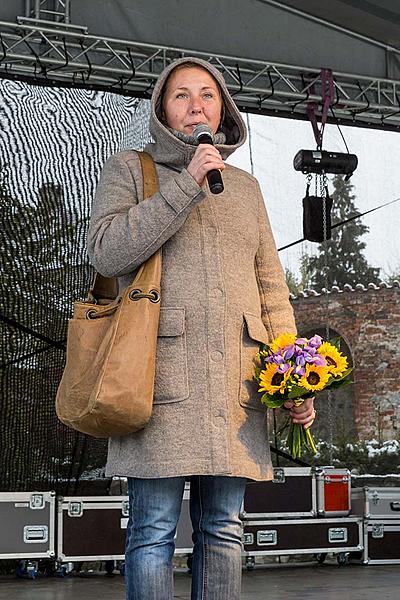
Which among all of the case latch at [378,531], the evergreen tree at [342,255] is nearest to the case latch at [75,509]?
the case latch at [378,531]

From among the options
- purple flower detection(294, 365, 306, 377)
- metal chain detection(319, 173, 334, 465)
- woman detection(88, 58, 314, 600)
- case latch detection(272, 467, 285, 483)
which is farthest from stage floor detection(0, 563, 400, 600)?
A: purple flower detection(294, 365, 306, 377)

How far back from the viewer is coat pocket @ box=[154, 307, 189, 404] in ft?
6.26

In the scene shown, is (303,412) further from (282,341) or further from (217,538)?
(217,538)

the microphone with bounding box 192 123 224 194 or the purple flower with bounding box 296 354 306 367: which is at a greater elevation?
the microphone with bounding box 192 123 224 194

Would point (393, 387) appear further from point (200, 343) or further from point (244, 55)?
point (200, 343)

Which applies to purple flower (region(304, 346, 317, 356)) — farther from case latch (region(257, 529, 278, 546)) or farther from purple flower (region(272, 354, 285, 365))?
case latch (region(257, 529, 278, 546))

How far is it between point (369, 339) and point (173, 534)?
438 cm

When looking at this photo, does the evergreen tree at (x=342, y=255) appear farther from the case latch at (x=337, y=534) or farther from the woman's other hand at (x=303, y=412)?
the woman's other hand at (x=303, y=412)

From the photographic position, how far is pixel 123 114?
5391 mm

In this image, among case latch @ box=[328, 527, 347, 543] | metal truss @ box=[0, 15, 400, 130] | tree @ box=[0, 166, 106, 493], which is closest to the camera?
metal truss @ box=[0, 15, 400, 130]

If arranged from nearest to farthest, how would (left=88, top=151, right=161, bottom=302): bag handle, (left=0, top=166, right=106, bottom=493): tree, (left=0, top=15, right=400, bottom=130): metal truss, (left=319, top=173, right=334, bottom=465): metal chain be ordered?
(left=88, top=151, right=161, bottom=302): bag handle < (left=0, top=15, right=400, bottom=130): metal truss < (left=0, top=166, right=106, bottom=493): tree < (left=319, top=173, right=334, bottom=465): metal chain

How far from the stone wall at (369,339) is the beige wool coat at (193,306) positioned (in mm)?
3874

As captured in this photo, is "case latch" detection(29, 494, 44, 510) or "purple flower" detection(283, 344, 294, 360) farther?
"case latch" detection(29, 494, 44, 510)

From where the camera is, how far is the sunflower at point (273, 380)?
1925 millimetres
